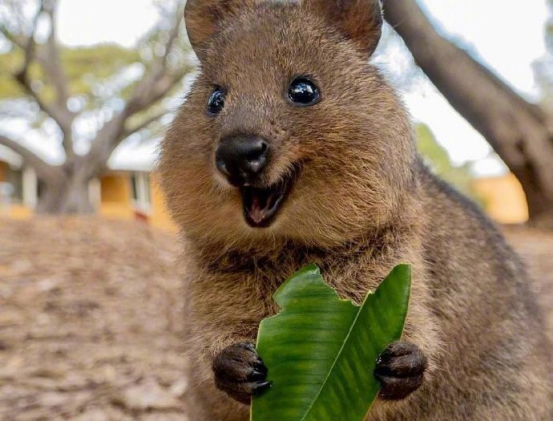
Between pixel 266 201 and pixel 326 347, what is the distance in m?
0.80

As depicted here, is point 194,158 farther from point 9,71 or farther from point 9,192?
point 9,192

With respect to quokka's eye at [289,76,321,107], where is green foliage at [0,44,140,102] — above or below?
above

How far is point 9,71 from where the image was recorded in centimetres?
1193

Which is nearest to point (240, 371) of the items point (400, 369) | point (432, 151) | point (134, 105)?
point (400, 369)

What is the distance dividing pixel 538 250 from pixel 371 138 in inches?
172

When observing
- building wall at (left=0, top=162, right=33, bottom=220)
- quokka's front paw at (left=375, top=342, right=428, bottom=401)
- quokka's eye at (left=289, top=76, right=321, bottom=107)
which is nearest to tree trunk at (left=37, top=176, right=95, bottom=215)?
building wall at (left=0, top=162, right=33, bottom=220)

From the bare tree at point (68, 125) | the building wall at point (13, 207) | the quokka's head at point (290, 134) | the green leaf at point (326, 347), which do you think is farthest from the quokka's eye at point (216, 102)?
the building wall at point (13, 207)

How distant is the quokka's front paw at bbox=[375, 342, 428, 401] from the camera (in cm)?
196

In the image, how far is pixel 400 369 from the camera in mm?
1981

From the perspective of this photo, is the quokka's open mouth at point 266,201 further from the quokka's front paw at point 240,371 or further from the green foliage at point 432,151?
the green foliage at point 432,151

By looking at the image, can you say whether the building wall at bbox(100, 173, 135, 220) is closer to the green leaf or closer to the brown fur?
the brown fur

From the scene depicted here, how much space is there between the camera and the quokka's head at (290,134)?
79.1 inches

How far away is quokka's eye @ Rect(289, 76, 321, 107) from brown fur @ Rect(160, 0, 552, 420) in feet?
0.11

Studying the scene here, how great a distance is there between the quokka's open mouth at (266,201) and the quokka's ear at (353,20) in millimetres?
729
